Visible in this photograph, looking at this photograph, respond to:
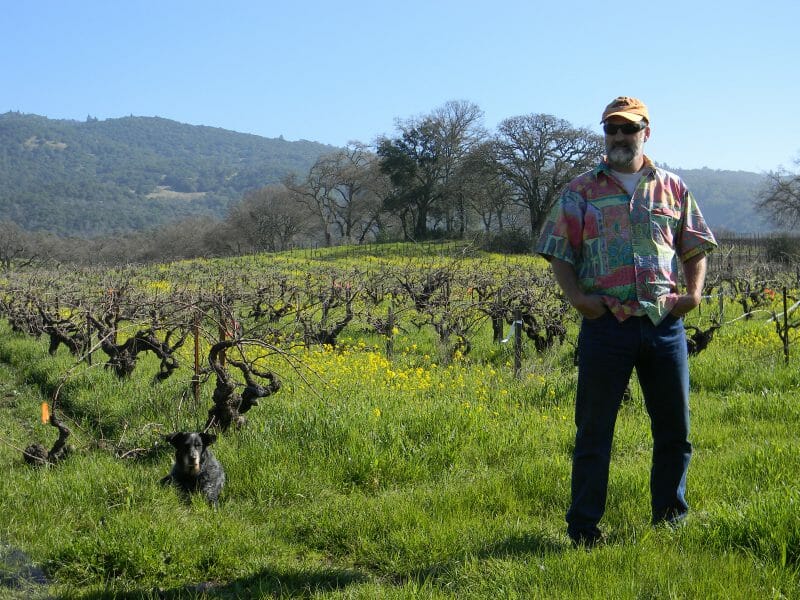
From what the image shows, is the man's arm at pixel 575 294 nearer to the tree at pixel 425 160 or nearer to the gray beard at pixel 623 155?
the gray beard at pixel 623 155

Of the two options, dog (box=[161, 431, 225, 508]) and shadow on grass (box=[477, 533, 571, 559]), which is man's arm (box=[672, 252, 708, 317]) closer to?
shadow on grass (box=[477, 533, 571, 559])

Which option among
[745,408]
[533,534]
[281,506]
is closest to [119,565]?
[281,506]

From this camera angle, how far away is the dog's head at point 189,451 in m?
4.71

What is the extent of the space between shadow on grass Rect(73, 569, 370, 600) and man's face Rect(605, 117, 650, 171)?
2465 mm

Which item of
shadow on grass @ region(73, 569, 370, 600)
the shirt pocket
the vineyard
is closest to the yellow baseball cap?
the shirt pocket

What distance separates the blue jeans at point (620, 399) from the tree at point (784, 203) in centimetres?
4642

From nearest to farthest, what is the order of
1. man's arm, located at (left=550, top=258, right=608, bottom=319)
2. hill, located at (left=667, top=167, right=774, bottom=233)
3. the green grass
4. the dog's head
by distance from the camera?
the green grass
man's arm, located at (left=550, top=258, right=608, bottom=319)
the dog's head
hill, located at (left=667, top=167, right=774, bottom=233)

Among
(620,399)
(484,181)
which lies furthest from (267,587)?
(484,181)

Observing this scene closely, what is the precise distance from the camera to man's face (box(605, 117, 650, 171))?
11.1ft

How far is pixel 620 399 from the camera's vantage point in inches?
135

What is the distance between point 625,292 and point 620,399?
0.55 meters

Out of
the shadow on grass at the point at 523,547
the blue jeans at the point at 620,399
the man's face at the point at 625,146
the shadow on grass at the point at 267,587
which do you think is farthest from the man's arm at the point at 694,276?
the shadow on grass at the point at 267,587

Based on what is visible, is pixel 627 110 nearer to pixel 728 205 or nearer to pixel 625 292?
pixel 625 292

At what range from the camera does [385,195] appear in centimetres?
6134
